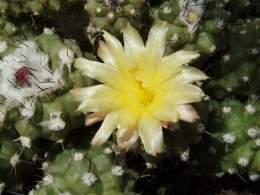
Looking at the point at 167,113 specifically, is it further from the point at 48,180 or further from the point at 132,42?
the point at 48,180

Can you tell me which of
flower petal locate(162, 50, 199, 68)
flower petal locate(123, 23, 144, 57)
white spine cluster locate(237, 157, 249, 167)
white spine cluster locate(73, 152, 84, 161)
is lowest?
white spine cluster locate(237, 157, 249, 167)

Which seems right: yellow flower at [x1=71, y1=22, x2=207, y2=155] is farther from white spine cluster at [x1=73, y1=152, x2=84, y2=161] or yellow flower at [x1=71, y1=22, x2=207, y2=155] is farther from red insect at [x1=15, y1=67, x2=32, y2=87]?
white spine cluster at [x1=73, y1=152, x2=84, y2=161]

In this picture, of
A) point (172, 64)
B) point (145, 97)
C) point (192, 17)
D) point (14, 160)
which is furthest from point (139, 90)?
point (14, 160)

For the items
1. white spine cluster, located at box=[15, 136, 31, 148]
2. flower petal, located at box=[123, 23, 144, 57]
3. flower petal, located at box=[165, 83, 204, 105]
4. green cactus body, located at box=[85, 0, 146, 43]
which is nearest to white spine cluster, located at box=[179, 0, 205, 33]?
green cactus body, located at box=[85, 0, 146, 43]

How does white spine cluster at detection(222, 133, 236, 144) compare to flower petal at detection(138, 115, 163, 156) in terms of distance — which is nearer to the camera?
flower petal at detection(138, 115, 163, 156)

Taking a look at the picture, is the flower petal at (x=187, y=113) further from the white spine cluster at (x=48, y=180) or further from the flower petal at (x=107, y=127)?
the white spine cluster at (x=48, y=180)

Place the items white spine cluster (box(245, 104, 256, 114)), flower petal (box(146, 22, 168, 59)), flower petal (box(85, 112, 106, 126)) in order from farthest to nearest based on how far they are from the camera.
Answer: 1. white spine cluster (box(245, 104, 256, 114))
2. flower petal (box(146, 22, 168, 59))
3. flower petal (box(85, 112, 106, 126))

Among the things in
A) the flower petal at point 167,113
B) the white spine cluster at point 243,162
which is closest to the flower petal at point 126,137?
the flower petal at point 167,113

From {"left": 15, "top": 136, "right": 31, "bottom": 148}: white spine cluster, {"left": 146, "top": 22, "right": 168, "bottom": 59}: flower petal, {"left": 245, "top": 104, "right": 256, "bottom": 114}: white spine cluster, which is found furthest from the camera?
{"left": 245, "top": 104, "right": 256, "bottom": 114}: white spine cluster
